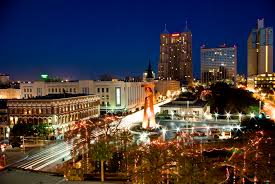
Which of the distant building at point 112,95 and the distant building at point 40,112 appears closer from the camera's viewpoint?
the distant building at point 40,112

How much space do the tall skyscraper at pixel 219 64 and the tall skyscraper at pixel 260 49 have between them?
7182 millimetres

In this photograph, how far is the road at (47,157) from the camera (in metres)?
19.4

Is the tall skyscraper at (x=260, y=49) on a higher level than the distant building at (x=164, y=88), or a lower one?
higher

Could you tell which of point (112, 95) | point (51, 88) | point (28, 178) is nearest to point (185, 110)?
point (112, 95)

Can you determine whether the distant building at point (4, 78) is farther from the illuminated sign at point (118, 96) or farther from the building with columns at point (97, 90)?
the illuminated sign at point (118, 96)

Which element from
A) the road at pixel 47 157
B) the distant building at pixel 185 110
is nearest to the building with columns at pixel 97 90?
the distant building at pixel 185 110

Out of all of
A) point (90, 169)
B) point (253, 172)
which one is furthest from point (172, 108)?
point (253, 172)

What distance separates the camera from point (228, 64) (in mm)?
134250

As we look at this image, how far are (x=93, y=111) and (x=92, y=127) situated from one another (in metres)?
12.1

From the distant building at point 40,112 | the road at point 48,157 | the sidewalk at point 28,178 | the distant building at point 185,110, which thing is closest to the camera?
the sidewalk at point 28,178

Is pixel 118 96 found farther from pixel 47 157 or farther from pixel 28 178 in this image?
pixel 28 178

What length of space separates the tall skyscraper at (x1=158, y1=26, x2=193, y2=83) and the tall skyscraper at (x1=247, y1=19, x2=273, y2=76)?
22.7 m

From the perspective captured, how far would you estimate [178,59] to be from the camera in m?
130

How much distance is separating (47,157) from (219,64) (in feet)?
394
